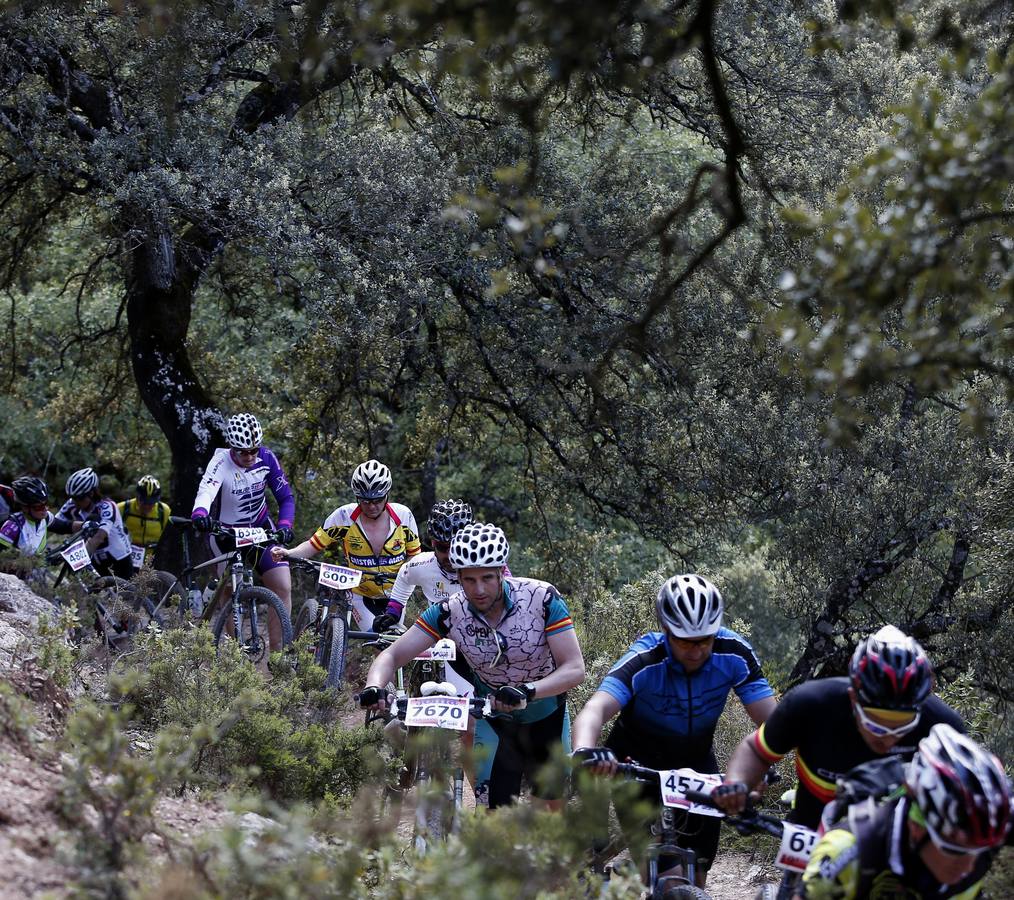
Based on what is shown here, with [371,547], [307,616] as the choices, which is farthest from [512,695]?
[307,616]

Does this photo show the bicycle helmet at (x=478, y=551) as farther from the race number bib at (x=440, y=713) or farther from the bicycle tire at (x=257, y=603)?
the bicycle tire at (x=257, y=603)

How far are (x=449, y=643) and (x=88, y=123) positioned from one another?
837cm

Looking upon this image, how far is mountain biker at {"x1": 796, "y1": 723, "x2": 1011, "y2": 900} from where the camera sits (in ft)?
11.7

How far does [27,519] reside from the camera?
13.2 meters

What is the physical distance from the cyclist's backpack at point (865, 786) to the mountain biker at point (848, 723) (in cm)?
37

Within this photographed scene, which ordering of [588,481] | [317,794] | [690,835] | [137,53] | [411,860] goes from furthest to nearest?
[588,481] → [137,53] → [317,794] → [690,835] → [411,860]

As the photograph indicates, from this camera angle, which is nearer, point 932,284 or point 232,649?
point 932,284

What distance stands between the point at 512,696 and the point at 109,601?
666cm

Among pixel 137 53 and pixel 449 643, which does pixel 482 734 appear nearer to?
pixel 449 643

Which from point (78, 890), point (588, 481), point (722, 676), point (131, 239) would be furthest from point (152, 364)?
point (78, 890)

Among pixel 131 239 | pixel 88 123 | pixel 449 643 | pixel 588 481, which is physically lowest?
pixel 449 643

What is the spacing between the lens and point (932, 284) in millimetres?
4902

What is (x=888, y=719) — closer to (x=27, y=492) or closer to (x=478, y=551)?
(x=478, y=551)

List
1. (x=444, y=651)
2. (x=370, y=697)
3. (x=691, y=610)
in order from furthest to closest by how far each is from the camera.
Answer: (x=444, y=651) < (x=370, y=697) < (x=691, y=610)
